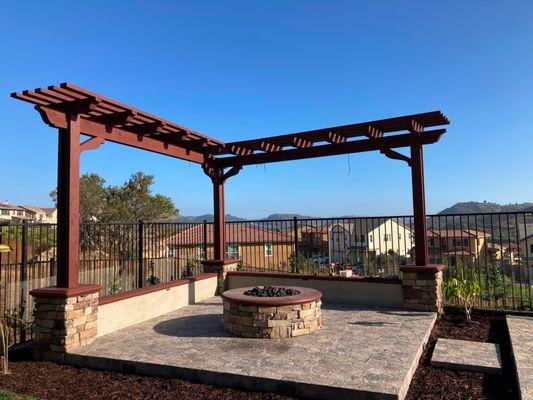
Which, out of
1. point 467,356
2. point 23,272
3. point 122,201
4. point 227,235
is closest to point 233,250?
point 227,235

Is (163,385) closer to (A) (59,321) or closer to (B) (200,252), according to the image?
(A) (59,321)

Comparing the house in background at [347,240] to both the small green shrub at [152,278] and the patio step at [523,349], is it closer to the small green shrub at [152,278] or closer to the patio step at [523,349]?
the patio step at [523,349]

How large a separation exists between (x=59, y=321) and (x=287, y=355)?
9.66ft

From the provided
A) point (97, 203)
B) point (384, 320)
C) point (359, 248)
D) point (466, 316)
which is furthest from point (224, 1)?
point (97, 203)

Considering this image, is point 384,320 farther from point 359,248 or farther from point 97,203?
point 97,203

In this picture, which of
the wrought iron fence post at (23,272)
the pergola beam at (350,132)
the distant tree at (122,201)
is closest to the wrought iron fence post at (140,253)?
the wrought iron fence post at (23,272)

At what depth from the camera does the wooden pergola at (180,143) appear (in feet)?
15.9

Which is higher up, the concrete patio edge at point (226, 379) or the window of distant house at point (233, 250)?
the window of distant house at point (233, 250)

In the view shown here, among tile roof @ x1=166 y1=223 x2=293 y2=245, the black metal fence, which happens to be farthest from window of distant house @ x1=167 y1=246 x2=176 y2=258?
tile roof @ x1=166 y1=223 x2=293 y2=245

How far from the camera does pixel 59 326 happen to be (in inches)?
184

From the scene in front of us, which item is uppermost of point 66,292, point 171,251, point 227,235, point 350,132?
point 350,132

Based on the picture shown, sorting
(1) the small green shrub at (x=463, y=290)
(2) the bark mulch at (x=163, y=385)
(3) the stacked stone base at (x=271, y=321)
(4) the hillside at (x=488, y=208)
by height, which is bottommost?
(2) the bark mulch at (x=163, y=385)

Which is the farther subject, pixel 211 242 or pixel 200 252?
pixel 200 252

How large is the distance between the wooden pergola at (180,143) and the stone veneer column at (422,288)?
0.62 ft
